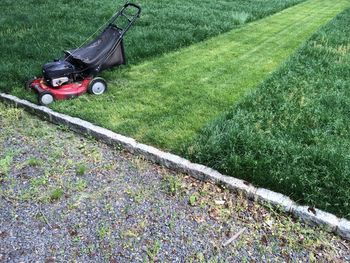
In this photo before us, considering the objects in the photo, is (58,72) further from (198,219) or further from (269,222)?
(269,222)

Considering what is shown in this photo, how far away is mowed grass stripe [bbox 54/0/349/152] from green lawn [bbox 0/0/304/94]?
62 cm

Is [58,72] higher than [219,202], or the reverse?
[58,72]

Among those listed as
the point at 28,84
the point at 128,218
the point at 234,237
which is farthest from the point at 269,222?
the point at 28,84

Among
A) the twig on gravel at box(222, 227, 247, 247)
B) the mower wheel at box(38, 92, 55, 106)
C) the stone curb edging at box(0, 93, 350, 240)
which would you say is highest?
the mower wheel at box(38, 92, 55, 106)

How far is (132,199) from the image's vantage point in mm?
3721

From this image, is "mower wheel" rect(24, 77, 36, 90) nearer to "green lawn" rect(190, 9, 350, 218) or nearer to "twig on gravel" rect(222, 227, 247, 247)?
"green lawn" rect(190, 9, 350, 218)

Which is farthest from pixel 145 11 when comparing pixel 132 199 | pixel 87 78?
pixel 132 199

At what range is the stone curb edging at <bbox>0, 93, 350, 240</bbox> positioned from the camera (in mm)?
3379

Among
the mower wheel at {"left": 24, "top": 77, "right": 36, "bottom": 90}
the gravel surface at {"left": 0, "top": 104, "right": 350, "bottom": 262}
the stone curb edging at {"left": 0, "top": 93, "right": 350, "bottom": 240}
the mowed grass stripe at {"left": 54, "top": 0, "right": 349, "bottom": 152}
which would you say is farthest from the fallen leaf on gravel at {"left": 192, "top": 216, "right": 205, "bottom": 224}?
the mower wheel at {"left": 24, "top": 77, "right": 36, "bottom": 90}

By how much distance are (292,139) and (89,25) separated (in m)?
6.62

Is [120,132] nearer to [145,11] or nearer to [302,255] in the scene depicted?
[302,255]

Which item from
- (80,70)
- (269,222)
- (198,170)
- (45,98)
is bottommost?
(269,222)

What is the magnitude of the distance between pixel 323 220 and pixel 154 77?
3.94m

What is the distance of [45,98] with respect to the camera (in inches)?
214
